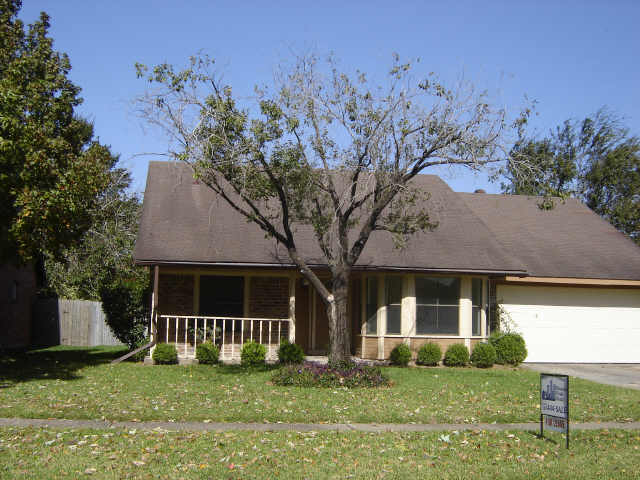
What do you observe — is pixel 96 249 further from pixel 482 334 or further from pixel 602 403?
pixel 602 403

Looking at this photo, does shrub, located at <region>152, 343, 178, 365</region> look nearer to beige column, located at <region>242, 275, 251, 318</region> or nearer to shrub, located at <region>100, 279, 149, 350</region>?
shrub, located at <region>100, 279, 149, 350</region>

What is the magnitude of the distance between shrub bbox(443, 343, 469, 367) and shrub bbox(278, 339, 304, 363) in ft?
12.6

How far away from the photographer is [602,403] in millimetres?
11188

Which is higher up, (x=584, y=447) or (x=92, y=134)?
(x=92, y=134)

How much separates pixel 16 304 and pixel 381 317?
1376cm

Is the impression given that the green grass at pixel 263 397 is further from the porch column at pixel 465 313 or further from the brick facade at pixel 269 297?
the brick facade at pixel 269 297

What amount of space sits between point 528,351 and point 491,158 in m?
8.09

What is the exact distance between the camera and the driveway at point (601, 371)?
1460 cm

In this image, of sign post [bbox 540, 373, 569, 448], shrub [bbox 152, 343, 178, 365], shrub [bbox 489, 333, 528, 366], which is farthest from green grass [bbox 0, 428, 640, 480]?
shrub [bbox 489, 333, 528, 366]

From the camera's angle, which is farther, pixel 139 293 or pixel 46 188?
pixel 139 293

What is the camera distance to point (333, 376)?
12.4 metres

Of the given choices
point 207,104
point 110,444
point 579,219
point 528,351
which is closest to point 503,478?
point 110,444

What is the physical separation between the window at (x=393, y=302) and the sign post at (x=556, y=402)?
8634 mm

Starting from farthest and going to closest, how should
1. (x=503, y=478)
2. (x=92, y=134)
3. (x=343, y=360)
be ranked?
(x=92, y=134), (x=343, y=360), (x=503, y=478)
